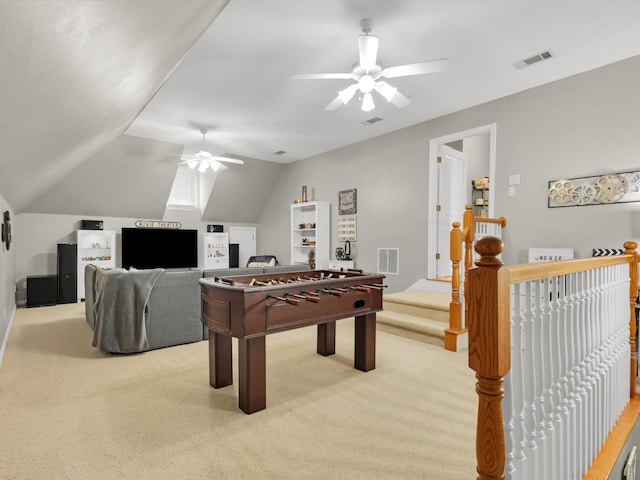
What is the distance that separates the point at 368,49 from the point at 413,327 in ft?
9.88

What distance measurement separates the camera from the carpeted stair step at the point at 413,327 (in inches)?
152

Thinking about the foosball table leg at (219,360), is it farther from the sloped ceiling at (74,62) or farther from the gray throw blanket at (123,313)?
the sloped ceiling at (74,62)

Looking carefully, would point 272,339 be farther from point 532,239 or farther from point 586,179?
point 586,179

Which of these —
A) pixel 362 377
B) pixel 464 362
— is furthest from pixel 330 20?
pixel 464 362

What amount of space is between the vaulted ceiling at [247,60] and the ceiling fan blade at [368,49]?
0.80 ft

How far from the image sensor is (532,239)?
13.8 feet

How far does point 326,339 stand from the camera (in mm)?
3566

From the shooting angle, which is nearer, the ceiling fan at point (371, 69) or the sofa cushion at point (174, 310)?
the ceiling fan at point (371, 69)

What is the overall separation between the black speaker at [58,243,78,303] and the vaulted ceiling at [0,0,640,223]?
7.45 ft

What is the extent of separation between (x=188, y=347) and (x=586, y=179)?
4.86 meters

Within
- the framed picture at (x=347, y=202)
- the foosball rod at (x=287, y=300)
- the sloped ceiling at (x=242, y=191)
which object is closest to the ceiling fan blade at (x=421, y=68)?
the foosball rod at (x=287, y=300)

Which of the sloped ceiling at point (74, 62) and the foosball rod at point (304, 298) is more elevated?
the sloped ceiling at point (74, 62)

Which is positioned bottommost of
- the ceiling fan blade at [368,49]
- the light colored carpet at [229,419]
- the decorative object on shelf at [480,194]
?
the light colored carpet at [229,419]

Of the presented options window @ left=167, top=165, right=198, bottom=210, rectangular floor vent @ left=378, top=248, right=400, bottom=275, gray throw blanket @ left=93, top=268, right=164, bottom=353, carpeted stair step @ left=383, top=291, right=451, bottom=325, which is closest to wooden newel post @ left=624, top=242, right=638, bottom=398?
carpeted stair step @ left=383, top=291, right=451, bottom=325
